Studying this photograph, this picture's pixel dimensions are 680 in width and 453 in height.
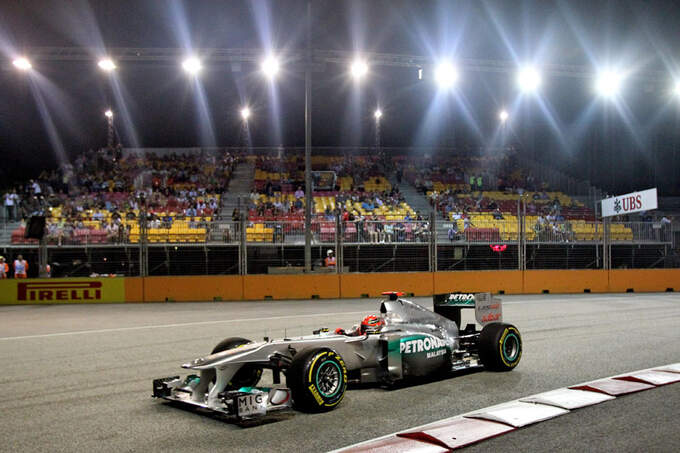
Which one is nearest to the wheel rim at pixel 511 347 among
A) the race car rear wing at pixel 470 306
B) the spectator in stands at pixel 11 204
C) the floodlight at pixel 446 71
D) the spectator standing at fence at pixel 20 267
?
the race car rear wing at pixel 470 306

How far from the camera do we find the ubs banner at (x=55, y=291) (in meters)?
19.1

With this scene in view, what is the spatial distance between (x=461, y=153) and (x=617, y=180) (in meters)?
9.16

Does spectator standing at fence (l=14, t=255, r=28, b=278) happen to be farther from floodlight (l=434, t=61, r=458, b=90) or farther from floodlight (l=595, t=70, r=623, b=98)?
floodlight (l=595, t=70, r=623, b=98)

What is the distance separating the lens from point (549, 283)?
21172 mm

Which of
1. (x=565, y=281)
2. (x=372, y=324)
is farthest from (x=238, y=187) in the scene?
(x=372, y=324)

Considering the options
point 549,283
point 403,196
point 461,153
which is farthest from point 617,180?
point 549,283

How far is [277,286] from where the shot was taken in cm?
1962

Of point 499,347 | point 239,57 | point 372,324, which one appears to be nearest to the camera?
point 372,324

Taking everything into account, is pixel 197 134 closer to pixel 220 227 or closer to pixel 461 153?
pixel 461 153

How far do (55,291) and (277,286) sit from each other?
23.2ft

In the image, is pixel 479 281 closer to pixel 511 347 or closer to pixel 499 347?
pixel 511 347

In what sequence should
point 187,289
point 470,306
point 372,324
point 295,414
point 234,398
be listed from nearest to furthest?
point 234,398, point 295,414, point 372,324, point 470,306, point 187,289

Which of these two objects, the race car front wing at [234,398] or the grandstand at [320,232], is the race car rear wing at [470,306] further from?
the grandstand at [320,232]

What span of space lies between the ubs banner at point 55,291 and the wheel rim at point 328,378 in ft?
48.1
